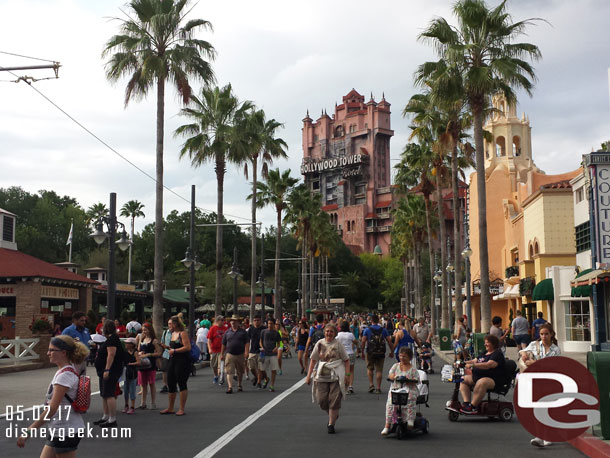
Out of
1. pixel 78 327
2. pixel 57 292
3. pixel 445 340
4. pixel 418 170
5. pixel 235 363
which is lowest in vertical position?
pixel 445 340

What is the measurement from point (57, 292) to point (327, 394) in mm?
29697

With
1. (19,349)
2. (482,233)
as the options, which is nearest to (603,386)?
(482,233)

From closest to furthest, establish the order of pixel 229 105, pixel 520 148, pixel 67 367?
pixel 67 367 < pixel 229 105 < pixel 520 148

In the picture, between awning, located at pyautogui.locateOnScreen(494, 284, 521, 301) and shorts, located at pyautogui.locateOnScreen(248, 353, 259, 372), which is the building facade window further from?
shorts, located at pyautogui.locateOnScreen(248, 353, 259, 372)

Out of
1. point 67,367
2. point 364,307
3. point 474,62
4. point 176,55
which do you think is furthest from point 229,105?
point 364,307

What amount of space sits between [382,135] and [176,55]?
128m

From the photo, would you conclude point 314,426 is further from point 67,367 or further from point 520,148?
point 520,148

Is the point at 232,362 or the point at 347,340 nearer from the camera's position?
the point at 232,362

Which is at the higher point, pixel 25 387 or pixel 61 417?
pixel 61 417

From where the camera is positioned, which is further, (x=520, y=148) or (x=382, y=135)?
(x=382, y=135)

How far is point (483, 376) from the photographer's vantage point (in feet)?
39.2

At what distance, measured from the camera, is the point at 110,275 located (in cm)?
2158

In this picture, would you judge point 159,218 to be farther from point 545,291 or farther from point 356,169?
point 356,169

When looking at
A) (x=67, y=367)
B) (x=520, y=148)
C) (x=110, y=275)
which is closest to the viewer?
(x=67, y=367)
